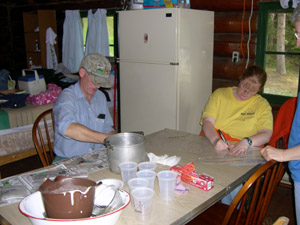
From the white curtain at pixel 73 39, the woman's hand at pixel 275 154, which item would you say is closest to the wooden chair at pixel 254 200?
the woman's hand at pixel 275 154

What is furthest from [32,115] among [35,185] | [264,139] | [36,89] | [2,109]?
[264,139]

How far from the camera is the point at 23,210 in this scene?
1.12 meters

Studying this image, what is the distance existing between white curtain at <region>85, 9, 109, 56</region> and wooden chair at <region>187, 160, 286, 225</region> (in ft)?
12.0

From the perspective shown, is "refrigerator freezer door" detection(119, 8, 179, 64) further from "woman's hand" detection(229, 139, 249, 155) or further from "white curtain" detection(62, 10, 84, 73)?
"white curtain" detection(62, 10, 84, 73)

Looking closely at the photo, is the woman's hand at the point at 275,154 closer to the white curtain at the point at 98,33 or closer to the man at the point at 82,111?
the man at the point at 82,111

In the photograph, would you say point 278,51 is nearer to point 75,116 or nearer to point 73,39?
point 75,116

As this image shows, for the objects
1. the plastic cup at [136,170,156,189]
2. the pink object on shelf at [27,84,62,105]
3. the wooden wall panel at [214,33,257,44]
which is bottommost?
the plastic cup at [136,170,156,189]

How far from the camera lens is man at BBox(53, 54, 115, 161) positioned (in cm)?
183

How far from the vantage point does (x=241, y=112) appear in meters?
2.31

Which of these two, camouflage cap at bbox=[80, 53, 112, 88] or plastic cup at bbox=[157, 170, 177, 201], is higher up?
camouflage cap at bbox=[80, 53, 112, 88]

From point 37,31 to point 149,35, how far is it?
352cm

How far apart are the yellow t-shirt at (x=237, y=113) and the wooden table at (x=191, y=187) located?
28cm

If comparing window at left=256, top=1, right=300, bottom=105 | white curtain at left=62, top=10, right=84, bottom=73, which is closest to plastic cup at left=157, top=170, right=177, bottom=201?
window at left=256, top=1, right=300, bottom=105

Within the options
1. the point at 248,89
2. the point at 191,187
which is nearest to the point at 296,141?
the point at 191,187
